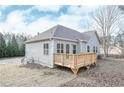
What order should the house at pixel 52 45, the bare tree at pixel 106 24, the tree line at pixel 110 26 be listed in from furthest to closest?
the bare tree at pixel 106 24 → the tree line at pixel 110 26 → the house at pixel 52 45

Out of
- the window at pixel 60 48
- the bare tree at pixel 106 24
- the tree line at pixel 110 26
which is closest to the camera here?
the window at pixel 60 48

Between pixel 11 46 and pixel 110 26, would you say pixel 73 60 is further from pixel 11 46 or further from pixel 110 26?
pixel 11 46

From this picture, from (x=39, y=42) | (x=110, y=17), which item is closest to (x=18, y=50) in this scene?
(x=39, y=42)

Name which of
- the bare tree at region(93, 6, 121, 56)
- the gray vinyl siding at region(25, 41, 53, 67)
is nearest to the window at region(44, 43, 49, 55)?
the gray vinyl siding at region(25, 41, 53, 67)

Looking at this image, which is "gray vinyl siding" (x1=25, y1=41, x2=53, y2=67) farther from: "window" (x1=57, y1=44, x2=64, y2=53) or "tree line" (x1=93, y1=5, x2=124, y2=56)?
"tree line" (x1=93, y1=5, x2=124, y2=56)

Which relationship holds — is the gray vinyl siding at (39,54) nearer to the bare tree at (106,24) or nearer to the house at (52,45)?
the house at (52,45)

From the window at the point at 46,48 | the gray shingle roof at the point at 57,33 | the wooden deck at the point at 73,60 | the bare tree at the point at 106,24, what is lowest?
the wooden deck at the point at 73,60

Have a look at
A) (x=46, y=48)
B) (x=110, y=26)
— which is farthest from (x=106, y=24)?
(x=46, y=48)

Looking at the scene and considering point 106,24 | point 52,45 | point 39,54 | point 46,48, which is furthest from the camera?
point 106,24

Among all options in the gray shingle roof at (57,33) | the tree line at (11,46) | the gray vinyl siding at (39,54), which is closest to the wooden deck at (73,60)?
the gray vinyl siding at (39,54)

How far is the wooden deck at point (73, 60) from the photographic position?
6.71 meters

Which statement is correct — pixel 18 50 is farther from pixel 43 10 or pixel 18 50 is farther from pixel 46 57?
pixel 43 10

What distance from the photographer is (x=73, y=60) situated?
6.67 meters

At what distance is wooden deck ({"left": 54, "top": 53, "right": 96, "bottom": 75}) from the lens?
22.0 ft
